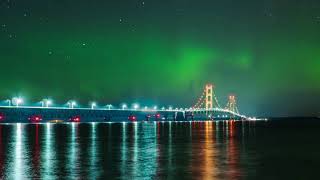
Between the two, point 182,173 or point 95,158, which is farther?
point 95,158

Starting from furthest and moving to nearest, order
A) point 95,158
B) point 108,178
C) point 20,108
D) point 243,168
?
point 20,108 < point 95,158 < point 243,168 < point 108,178

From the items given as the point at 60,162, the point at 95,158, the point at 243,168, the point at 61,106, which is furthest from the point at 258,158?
the point at 61,106

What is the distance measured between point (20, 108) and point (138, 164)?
149 m

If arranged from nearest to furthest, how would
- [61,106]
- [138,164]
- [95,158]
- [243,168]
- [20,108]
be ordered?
[243,168], [138,164], [95,158], [20,108], [61,106]

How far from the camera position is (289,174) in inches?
894

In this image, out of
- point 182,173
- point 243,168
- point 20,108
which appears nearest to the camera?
point 182,173

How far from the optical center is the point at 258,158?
30719 millimetres

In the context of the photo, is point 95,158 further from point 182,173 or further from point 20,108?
point 20,108

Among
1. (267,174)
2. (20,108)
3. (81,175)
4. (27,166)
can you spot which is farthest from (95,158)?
(20,108)

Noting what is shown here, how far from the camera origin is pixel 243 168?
24547 millimetres

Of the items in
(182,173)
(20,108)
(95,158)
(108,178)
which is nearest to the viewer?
(108,178)

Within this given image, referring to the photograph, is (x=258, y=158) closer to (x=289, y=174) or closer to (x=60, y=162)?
(x=289, y=174)

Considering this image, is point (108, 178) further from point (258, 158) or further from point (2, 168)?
point (258, 158)

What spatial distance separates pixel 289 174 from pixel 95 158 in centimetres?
1113
